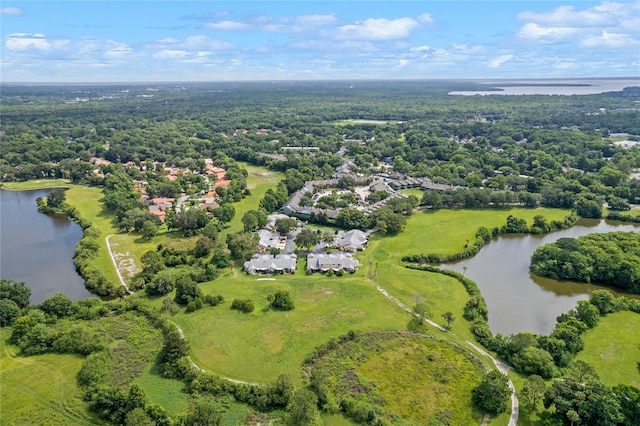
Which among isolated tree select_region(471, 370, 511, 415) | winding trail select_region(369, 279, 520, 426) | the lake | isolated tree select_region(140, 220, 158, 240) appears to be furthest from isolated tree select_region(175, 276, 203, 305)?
isolated tree select_region(471, 370, 511, 415)

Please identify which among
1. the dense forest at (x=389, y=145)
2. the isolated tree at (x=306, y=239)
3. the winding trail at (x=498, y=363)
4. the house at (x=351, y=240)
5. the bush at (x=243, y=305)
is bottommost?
the winding trail at (x=498, y=363)

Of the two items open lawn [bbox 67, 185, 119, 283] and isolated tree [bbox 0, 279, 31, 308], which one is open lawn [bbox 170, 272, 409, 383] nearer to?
open lawn [bbox 67, 185, 119, 283]

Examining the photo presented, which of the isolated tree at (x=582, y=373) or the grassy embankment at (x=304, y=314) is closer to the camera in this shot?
the isolated tree at (x=582, y=373)

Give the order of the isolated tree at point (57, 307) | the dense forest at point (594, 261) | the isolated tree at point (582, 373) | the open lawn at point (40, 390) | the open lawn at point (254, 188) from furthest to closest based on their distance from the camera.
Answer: the open lawn at point (254, 188), the dense forest at point (594, 261), the isolated tree at point (57, 307), the isolated tree at point (582, 373), the open lawn at point (40, 390)

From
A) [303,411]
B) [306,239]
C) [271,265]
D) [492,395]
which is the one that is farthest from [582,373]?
[306,239]

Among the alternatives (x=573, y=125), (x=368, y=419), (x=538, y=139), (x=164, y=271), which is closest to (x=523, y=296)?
(x=368, y=419)

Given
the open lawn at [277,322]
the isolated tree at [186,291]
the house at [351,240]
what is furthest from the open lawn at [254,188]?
the isolated tree at [186,291]

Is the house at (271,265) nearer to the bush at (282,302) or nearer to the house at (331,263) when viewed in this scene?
the house at (331,263)

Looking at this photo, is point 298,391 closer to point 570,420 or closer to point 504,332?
point 570,420

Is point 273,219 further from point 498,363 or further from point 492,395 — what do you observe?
point 492,395
